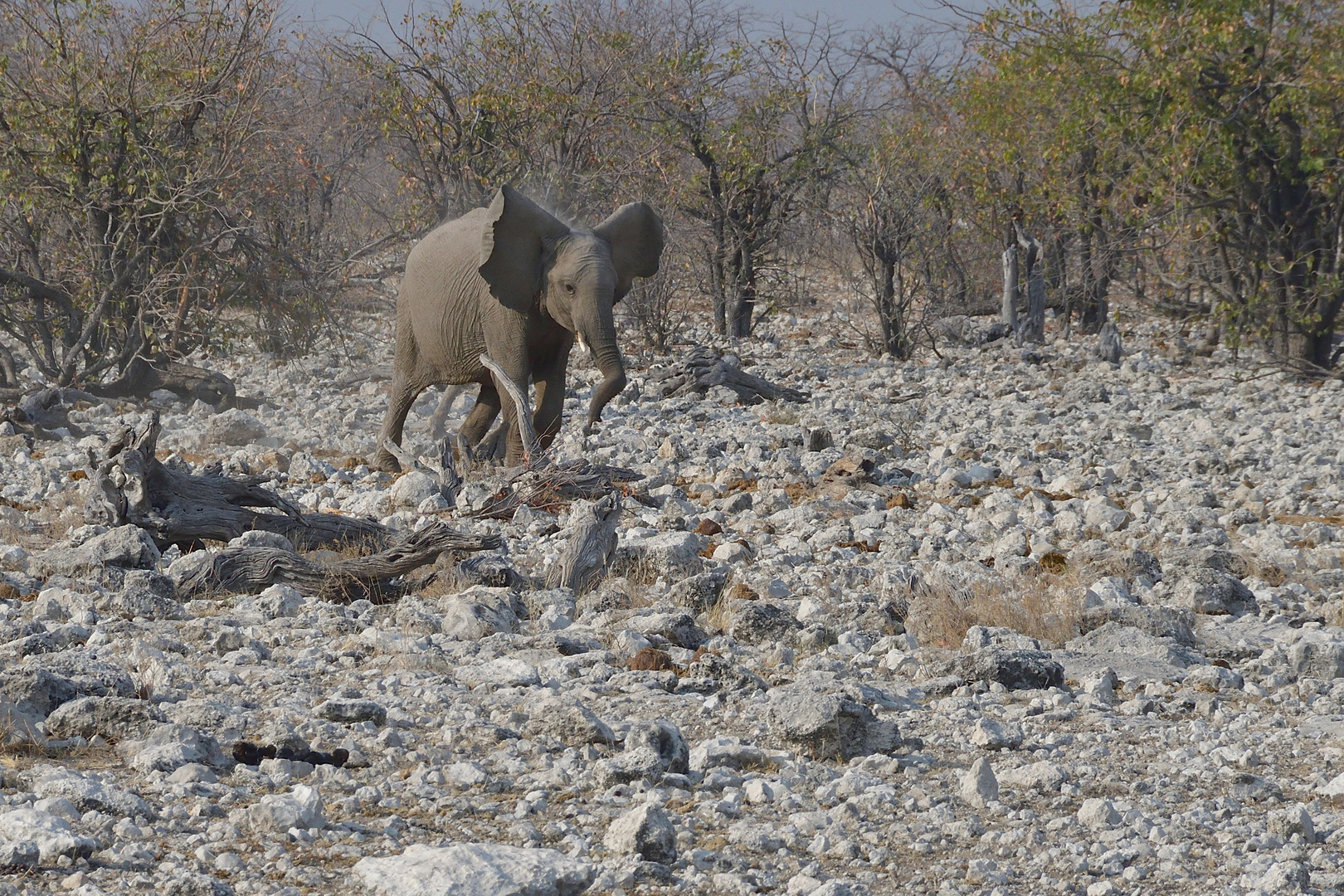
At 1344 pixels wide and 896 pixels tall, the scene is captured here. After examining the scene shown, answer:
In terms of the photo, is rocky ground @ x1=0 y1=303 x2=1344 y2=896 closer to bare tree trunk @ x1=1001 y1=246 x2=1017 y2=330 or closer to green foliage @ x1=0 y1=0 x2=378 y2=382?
green foliage @ x1=0 y1=0 x2=378 y2=382

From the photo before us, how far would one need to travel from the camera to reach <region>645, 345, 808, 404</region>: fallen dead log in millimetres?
14344

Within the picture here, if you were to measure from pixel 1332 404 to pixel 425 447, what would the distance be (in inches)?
326

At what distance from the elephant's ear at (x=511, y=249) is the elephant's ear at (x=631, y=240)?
1.94ft

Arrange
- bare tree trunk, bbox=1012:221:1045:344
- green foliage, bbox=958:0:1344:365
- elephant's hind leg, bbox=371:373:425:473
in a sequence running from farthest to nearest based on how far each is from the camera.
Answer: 1. bare tree trunk, bbox=1012:221:1045:344
2. green foliage, bbox=958:0:1344:365
3. elephant's hind leg, bbox=371:373:425:473

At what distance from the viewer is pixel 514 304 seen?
9.66 m

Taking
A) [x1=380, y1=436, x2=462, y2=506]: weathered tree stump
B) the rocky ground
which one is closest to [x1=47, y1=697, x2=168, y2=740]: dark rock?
the rocky ground

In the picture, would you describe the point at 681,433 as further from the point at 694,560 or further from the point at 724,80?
the point at 724,80

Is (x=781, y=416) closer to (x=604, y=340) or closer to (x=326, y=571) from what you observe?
(x=604, y=340)

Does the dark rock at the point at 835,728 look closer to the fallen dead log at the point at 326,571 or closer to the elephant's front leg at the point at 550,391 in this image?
the fallen dead log at the point at 326,571

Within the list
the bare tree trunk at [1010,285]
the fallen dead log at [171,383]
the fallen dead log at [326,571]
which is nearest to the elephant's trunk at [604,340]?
the fallen dead log at [326,571]

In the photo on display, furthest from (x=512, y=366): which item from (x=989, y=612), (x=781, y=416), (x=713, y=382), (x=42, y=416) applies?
(x=989, y=612)

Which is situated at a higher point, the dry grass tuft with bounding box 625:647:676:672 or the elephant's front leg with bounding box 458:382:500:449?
the elephant's front leg with bounding box 458:382:500:449

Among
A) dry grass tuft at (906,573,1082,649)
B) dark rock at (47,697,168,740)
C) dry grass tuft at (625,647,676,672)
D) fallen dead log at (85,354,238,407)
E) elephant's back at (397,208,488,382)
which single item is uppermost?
elephant's back at (397,208,488,382)

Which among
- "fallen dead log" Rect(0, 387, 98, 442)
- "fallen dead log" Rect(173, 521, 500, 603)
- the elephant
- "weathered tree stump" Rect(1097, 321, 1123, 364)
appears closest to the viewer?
"fallen dead log" Rect(173, 521, 500, 603)
